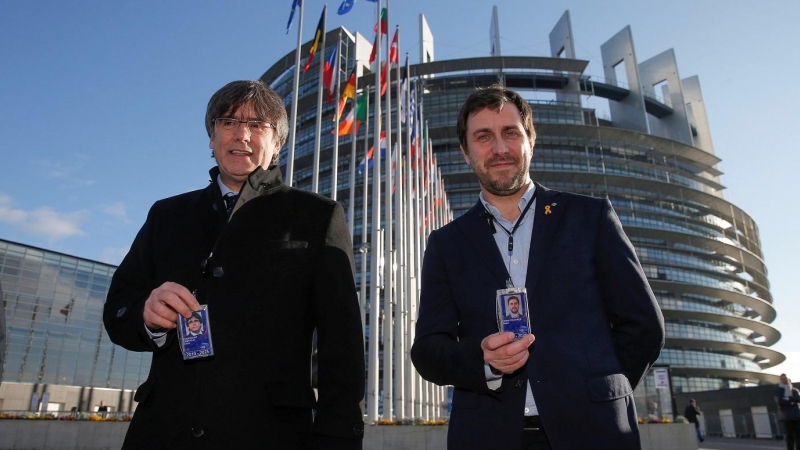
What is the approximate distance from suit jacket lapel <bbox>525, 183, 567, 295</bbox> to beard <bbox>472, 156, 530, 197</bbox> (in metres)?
0.15

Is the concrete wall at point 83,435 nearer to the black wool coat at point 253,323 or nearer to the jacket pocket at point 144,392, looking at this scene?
the black wool coat at point 253,323

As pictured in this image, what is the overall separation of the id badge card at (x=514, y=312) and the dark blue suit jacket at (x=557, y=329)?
0.99ft

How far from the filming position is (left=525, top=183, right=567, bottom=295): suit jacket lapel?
8.47 feet

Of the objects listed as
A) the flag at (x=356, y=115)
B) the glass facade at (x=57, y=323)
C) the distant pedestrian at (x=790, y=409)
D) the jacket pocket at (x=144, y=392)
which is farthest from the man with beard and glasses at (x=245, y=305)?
the glass facade at (x=57, y=323)

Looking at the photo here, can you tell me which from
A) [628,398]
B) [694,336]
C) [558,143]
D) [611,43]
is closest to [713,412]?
[628,398]

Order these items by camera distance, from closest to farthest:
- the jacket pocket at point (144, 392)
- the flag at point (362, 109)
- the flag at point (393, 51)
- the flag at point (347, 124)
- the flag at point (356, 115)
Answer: the jacket pocket at point (144, 392) < the flag at point (347, 124) < the flag at point (356, 115) < the flag at point (362, 109) < the flag at point (393, 51)

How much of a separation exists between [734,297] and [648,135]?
2282 centimetres

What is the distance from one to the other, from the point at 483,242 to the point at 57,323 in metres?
53.1

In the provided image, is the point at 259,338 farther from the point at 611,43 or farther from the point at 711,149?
the point at 711,149

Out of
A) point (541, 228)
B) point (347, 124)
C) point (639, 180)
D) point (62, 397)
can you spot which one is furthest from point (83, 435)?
point (639, 180)

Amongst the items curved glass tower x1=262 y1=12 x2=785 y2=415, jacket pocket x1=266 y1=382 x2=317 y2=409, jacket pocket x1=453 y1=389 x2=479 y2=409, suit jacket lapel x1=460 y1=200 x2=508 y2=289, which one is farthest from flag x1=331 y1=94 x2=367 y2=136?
curved glass tower x1=262 y1=12 x2=785 y2=415

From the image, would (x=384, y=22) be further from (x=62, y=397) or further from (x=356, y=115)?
(x=62, y=397)

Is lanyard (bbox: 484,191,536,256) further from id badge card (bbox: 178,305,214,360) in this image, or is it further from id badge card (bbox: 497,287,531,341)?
id badge card (bbox: 178,305,214,360)

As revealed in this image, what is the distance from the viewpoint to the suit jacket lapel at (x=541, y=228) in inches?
102
